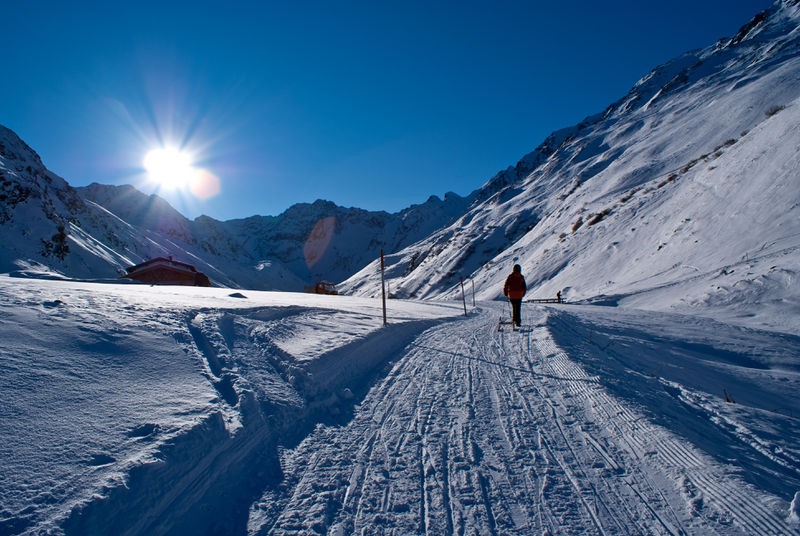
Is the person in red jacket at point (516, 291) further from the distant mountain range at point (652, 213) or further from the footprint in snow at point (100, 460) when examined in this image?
the footprint in snow at point (100, 460)

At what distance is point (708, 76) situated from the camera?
92.1m

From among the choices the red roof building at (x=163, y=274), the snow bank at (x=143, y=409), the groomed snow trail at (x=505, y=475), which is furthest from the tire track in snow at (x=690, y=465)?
the red roof building at (x=163, y=274)

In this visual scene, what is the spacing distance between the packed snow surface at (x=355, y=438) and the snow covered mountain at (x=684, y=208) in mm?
11773

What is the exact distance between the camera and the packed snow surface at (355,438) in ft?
7.72

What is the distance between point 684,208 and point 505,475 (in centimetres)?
3240

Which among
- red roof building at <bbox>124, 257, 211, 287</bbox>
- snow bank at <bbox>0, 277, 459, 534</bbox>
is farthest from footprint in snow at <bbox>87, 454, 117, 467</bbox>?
red roof building at <bbox>124, 257, 211, 287</bbox>

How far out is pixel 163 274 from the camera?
42.7 m

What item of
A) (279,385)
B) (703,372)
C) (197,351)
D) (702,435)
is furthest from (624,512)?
(197,351)

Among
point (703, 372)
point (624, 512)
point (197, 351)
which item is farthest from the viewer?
point (703, 372)

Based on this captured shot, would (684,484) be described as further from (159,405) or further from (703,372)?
(159,405)

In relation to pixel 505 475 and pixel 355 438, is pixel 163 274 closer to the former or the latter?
pixel 355 438

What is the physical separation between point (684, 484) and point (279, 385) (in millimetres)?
4462

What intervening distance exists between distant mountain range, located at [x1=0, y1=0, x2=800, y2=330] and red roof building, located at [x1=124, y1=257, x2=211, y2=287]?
8.68 m

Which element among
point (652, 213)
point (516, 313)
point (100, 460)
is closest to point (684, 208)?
point (652, 213)
